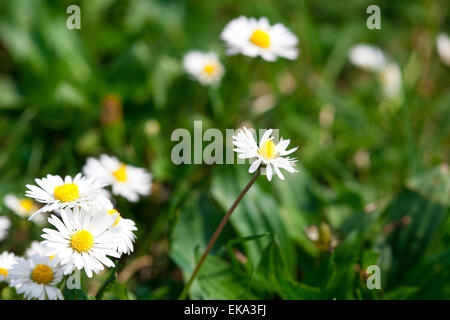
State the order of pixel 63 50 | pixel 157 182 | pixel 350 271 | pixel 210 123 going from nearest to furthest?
pixel 350 271
pixel 157 182
pixel 210 123
pixel 63 50

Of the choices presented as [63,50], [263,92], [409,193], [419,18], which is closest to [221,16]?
[263,92]

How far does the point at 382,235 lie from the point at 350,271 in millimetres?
316

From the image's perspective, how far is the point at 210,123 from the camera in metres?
2.39

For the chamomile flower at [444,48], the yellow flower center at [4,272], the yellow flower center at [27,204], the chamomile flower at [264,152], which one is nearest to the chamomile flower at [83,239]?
the yellow flower center at [4,272]

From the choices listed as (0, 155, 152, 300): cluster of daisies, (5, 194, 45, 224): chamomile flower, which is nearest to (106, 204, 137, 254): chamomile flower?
(0, 155, 152, 300): cluster of daisies

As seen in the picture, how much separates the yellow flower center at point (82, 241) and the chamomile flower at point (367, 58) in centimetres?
217

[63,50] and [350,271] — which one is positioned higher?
[63,50]

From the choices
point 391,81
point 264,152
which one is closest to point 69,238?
point 264,152

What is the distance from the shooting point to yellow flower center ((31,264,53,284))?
50.9 inches

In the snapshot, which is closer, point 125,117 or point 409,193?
point 409,193

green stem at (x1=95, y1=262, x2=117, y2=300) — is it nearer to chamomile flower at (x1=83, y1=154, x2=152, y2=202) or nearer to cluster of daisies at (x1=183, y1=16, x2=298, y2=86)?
chamomile flower at (x1=83, y1=154, x2=152, y2=202)

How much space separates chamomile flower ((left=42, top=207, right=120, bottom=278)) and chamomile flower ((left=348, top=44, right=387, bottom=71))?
6.96 ft

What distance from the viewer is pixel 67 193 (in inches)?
48.8
